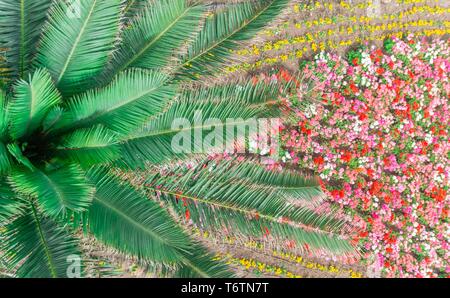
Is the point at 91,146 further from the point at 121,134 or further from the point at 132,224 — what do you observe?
the point at 132,224

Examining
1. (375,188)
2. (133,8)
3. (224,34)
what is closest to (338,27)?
(375,188)

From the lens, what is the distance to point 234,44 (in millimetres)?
4004

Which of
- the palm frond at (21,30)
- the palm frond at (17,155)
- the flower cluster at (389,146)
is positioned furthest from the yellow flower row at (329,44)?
the palm frond at (17,155)

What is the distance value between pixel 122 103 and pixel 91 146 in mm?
420

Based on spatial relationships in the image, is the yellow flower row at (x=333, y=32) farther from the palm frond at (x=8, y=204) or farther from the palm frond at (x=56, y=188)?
the palm frond at (x=8, y=204)

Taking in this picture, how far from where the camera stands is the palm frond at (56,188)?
9.96ft

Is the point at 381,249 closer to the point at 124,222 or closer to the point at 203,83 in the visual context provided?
the point at 203,83

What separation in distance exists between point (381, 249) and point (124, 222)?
4014 mm

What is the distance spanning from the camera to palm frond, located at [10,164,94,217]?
3037 mm

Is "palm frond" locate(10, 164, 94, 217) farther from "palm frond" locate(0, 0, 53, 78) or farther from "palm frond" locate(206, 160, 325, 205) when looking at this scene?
"palm frond" locate(206, 160, 325, 205)

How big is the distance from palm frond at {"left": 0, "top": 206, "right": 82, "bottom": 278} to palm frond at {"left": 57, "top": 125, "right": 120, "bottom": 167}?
537 mm

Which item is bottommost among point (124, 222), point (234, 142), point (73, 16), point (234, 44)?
point (124, 222)

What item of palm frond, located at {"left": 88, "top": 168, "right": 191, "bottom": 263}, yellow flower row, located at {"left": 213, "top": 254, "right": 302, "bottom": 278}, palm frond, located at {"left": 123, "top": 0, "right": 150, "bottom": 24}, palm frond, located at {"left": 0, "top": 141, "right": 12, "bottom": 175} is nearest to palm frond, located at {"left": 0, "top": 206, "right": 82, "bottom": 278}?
palm frond, located at {"left": 88, "top": 168, "right": 191, "bottom": 263}

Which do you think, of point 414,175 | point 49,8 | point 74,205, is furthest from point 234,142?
point 414,175
